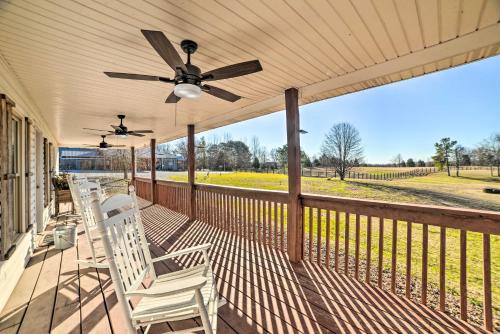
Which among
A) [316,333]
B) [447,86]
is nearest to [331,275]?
[316,333]

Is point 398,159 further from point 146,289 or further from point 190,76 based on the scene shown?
point 146,289

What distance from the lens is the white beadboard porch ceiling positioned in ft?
5.72

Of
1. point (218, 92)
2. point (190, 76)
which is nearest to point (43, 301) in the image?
point (190, 76)

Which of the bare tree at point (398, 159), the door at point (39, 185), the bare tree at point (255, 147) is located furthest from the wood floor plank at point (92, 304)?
the bare tree at point (255, 147)

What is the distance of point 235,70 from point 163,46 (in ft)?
2.05

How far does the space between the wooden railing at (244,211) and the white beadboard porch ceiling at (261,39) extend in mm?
1703

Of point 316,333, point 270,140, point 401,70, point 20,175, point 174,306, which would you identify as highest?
point 270,140

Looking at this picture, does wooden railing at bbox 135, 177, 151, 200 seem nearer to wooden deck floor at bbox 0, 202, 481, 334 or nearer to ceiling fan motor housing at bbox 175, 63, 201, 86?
wooden deck floor at bbox 0, 202, 481, 334

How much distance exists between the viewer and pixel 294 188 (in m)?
3.28

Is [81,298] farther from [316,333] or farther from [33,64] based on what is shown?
[33,64]

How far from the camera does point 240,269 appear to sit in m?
2.93

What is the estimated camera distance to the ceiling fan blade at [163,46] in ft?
5.23

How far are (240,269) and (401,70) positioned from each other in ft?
9.59

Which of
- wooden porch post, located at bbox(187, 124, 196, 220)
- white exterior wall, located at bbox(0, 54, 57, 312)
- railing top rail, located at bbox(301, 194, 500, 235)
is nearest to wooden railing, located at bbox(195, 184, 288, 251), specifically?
wooden porch post, located at bbox(187, 124, 196, 220)
